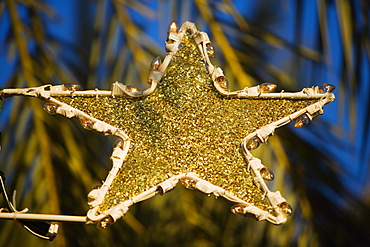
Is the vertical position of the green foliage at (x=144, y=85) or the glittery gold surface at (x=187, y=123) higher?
the green foliage at (x=144, y=85)

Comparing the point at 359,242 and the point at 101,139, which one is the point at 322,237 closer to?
the point at 359,242

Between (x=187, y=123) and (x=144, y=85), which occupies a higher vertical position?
(x=144, y=85)

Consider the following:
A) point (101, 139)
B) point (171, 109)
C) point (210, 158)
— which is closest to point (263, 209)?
point (210, 158)

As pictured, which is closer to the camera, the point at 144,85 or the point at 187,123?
the point at 187,123

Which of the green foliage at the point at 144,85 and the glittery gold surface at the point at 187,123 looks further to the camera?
the green foliage at the point at 144,85

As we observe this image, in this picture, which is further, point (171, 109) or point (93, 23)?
point (93, 23)
